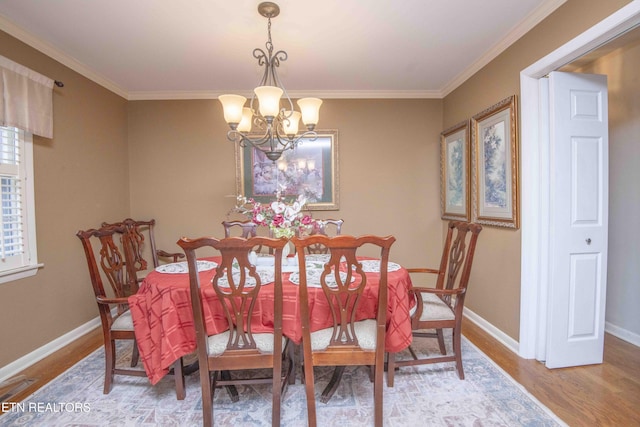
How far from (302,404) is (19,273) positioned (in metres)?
2.26

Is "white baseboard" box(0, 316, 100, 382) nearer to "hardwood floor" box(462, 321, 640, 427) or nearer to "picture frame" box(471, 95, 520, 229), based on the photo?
"hardwood floor" box(462, 321, 640, 427)

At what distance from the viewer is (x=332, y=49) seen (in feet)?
8.55

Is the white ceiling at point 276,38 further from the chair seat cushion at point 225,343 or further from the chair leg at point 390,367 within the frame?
the chair leg at point 390,367

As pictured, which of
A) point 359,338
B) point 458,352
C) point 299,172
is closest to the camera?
point 359,338

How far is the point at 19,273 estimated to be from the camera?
2.25 metres

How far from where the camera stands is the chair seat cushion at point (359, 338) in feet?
5.24

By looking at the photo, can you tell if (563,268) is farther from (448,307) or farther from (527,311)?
(448,307)

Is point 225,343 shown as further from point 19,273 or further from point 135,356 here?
point 19,273

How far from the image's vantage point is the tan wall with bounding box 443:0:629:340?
6.25 feet

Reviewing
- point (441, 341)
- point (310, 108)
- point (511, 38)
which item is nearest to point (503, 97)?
point (511, 38)

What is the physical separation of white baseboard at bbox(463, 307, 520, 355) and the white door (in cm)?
28

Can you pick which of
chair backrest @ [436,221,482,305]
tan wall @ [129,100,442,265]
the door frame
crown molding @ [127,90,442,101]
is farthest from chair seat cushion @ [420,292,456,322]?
crown molding @ [127,90,442,101]

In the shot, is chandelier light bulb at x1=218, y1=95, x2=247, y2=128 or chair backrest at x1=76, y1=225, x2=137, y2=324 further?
chandelier light bulb at x1=218, y1=95, x2=247, y2=128

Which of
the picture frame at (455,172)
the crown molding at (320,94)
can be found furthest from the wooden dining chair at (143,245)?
the picture frame at (455,172)
